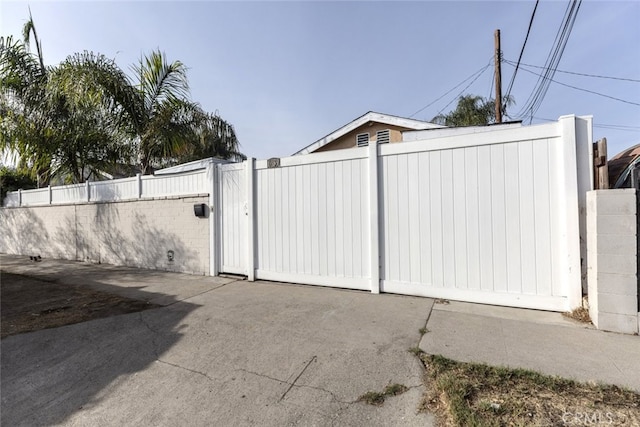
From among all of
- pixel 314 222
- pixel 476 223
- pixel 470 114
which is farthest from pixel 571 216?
pixel 470 114

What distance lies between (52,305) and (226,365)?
3898 millimetres

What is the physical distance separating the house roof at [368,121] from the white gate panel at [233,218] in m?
7.25

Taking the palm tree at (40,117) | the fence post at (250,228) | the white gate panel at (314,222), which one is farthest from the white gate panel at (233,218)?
the palm tree at (40,117)

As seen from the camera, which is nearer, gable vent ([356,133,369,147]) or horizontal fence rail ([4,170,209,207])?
horizontal fence rail ([4,170,209,207])

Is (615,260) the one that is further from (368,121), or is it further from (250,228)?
(368,121)

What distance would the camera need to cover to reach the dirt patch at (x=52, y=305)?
13.2 ft

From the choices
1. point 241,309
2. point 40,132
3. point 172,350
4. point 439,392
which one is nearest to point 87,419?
point 172,350

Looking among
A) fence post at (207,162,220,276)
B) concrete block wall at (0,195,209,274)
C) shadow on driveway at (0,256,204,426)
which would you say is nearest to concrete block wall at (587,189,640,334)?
shadow on driveway at (0,256,204,426)

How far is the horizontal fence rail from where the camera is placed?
269 inches

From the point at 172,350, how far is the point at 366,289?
118 inches

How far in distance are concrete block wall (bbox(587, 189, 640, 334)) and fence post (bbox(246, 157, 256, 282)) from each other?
5121mm

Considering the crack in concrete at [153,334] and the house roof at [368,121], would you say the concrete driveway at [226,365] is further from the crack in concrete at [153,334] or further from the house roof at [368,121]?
the house roof at [368,121]

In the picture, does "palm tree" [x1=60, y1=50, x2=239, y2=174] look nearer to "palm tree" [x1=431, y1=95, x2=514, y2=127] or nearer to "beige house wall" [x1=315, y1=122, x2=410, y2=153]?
"beige house wall" [x1=315, y1=122, x2=410, y2=153]

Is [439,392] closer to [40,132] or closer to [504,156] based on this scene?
[504,156]
